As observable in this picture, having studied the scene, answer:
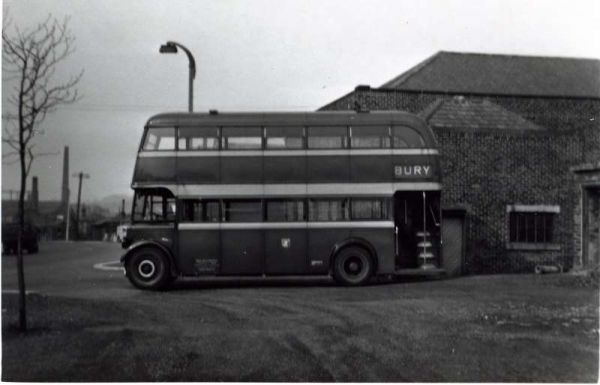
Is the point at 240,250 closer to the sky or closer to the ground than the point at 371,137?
closer to the ground

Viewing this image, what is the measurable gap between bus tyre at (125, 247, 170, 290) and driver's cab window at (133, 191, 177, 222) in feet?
2.23

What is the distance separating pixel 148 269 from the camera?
13.8 metres

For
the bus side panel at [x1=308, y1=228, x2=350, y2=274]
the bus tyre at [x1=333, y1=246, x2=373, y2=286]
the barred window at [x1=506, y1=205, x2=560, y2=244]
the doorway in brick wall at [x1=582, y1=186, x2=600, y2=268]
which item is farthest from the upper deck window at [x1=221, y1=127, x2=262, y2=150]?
the doorway in brick wall at [x1=582, y1=186, x2=600, y2=268]

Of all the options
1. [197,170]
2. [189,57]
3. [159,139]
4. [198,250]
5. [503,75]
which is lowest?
[198,250]

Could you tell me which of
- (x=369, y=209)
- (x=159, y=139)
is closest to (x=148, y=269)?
(x=159, y=139)

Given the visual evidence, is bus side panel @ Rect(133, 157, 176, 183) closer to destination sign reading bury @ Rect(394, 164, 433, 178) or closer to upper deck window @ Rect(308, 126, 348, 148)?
upper deck window @ Rect(308, 126, 348, 148)

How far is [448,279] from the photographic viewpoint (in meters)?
16.3

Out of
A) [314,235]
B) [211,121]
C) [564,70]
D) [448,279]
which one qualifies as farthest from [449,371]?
[564,70]

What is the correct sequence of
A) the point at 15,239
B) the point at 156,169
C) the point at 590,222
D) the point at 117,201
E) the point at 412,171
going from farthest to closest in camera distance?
the point at 117,201, the point at 15,239, the point at 590,222, the point at 412,171, the point at 156,169

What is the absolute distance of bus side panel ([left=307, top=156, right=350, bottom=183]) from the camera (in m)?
13.9

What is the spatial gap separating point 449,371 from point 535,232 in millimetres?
13157

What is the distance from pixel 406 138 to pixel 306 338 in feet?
23.1

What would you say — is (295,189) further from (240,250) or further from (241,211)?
(240,250)

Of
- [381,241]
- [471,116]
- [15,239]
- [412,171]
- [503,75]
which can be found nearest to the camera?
[412,171]
